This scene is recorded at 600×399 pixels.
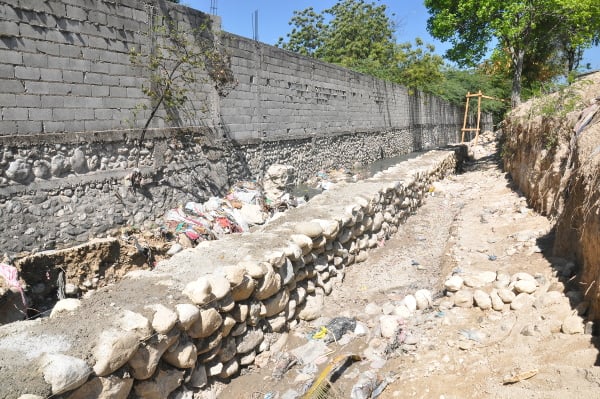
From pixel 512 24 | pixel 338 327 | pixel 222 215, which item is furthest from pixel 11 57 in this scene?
pixel 512 24

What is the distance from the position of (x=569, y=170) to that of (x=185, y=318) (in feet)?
14.9

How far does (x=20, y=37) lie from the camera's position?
15.8 feet

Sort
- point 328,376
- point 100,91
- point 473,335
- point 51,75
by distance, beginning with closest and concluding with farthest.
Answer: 1. point 328,376
2. point 473,335
3. point 51,75
4. point 100,91

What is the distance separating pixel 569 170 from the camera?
15.7 feet

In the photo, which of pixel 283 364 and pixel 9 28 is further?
pixel 9 28

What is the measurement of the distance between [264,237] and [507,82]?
90.9 feet

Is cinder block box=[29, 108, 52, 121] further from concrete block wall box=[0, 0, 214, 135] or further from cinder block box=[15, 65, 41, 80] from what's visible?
cinder block box=[15, 65, 41, 80]

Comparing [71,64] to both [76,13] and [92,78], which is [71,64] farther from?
[76,13]

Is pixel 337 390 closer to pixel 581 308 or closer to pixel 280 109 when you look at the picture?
pixel 581 308

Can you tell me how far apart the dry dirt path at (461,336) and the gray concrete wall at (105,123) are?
3385 mm


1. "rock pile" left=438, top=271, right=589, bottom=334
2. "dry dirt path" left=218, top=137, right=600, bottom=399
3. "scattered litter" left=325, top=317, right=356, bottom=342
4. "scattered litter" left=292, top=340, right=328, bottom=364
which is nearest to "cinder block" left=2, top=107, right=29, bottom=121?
"dry dirt path" left=218, top=137, right=600, bottom=399

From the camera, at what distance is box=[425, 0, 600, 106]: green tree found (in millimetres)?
13094

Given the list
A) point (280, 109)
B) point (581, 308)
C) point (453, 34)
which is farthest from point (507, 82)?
point (581, 308)

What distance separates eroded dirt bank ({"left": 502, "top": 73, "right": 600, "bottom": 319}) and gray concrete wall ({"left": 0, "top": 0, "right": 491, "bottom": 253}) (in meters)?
5.35
